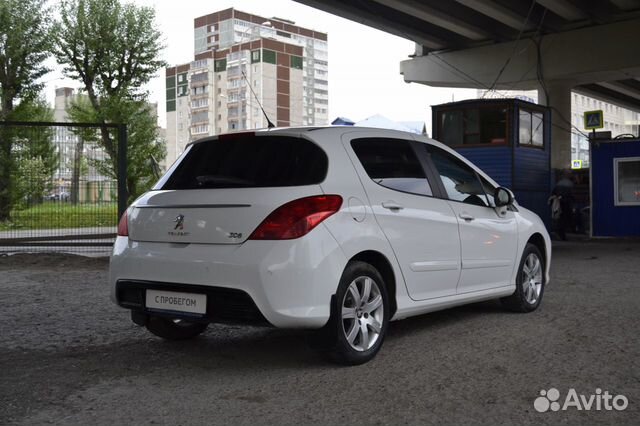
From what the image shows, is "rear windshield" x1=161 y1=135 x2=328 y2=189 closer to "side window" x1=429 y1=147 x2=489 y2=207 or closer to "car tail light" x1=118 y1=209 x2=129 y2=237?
"car tail light" x1=118 y1=209 x2=129 y2=237

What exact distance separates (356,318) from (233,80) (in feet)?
369

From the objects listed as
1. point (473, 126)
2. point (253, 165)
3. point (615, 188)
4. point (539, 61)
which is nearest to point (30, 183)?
point (253, 165)

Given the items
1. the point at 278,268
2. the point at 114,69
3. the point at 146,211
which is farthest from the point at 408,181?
the point at 114,69

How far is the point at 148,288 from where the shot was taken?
4586 millimetres

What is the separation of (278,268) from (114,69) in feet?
104

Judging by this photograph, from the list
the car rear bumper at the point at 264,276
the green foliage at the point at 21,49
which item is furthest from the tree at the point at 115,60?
the car rear bumper at the point at 264,276

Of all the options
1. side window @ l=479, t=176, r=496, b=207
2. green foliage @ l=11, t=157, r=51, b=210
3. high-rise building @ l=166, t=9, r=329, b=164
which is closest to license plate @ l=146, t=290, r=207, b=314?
side window @ l=479, t=176, r=496, b=207

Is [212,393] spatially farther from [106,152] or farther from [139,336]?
[106,152]

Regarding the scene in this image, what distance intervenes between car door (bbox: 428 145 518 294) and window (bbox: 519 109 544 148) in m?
12.4

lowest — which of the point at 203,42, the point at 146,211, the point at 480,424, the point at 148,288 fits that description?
the point at 480,424

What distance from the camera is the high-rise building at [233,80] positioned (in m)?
110

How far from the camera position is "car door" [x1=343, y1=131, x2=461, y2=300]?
15.9 ft

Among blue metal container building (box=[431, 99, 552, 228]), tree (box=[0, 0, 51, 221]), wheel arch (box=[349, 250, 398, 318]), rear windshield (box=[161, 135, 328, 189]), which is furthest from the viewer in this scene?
tree (box=[0, 0, 51, 221])

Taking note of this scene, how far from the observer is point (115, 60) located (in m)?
33.3
